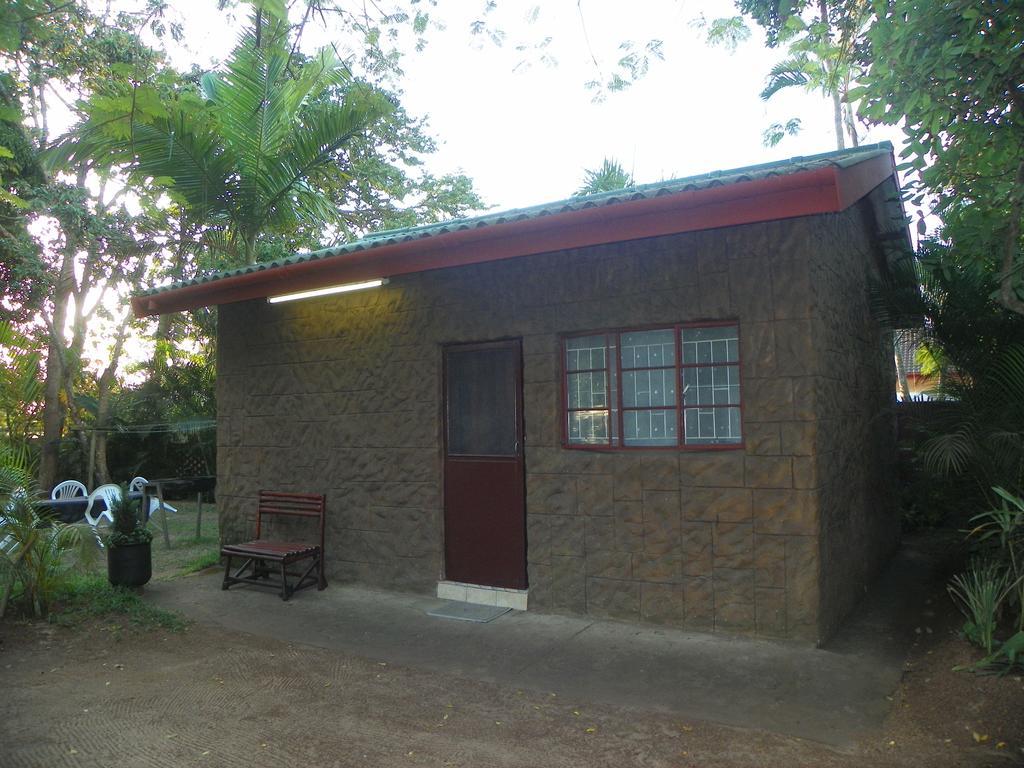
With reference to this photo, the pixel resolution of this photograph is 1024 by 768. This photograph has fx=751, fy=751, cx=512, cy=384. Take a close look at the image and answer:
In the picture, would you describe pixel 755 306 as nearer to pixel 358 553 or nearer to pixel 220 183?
pixel 358 553

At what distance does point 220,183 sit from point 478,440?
4.87 metres

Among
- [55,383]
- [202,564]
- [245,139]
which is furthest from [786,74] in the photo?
[55,383]

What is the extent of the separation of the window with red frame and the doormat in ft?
5.10

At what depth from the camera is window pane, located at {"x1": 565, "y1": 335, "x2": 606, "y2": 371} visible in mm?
6058

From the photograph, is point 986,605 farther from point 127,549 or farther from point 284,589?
point 127,549

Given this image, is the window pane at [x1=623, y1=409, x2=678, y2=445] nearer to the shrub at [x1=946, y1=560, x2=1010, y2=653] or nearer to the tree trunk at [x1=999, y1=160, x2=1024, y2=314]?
the shrub at [x1=946, y1=560, x2=1010, y2=653]

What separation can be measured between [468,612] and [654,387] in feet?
7.96

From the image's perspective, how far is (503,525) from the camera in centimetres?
644

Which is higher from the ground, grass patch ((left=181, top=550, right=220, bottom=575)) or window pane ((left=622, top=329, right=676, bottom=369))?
window pane ((left=622, top=329, right=676, bottom=369))

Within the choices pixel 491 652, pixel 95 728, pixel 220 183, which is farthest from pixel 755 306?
pixel 220 183

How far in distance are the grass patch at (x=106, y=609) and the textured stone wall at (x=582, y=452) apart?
1.56 meters

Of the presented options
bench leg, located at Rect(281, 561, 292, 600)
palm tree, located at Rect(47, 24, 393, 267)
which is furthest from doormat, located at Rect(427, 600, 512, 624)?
palm tree, located at Rect(47, 24, 393, 267)

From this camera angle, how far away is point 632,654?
5.14 meters

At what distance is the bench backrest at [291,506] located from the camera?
734 centimetres
